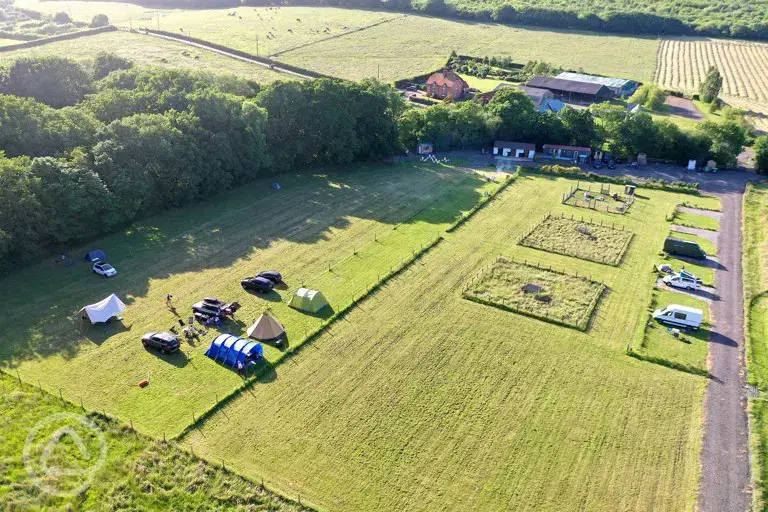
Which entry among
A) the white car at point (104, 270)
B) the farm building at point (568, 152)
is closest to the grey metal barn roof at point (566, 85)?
the farm building at point (568, 152)

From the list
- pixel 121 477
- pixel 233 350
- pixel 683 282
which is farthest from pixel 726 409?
pixel 121 477

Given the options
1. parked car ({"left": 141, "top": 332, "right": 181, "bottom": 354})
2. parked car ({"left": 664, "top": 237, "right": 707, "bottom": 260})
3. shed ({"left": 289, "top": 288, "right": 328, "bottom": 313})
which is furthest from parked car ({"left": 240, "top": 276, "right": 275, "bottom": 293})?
parked car ({"left": 664, "top": 237, "right": 707, "bottom": 260})

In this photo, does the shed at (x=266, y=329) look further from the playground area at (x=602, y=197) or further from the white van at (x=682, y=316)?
the playground area at (x=602, y=197)

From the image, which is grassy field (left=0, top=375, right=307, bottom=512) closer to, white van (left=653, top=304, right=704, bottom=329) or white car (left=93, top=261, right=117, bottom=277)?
white car (left=93, top=261, right=117, bottom=277)

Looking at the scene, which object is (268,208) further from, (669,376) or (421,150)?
(669,376)

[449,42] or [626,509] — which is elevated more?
[449,42]

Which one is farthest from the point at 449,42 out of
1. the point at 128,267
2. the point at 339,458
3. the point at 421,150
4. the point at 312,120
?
the point at 339,458

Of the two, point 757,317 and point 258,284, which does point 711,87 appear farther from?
point 258,284
